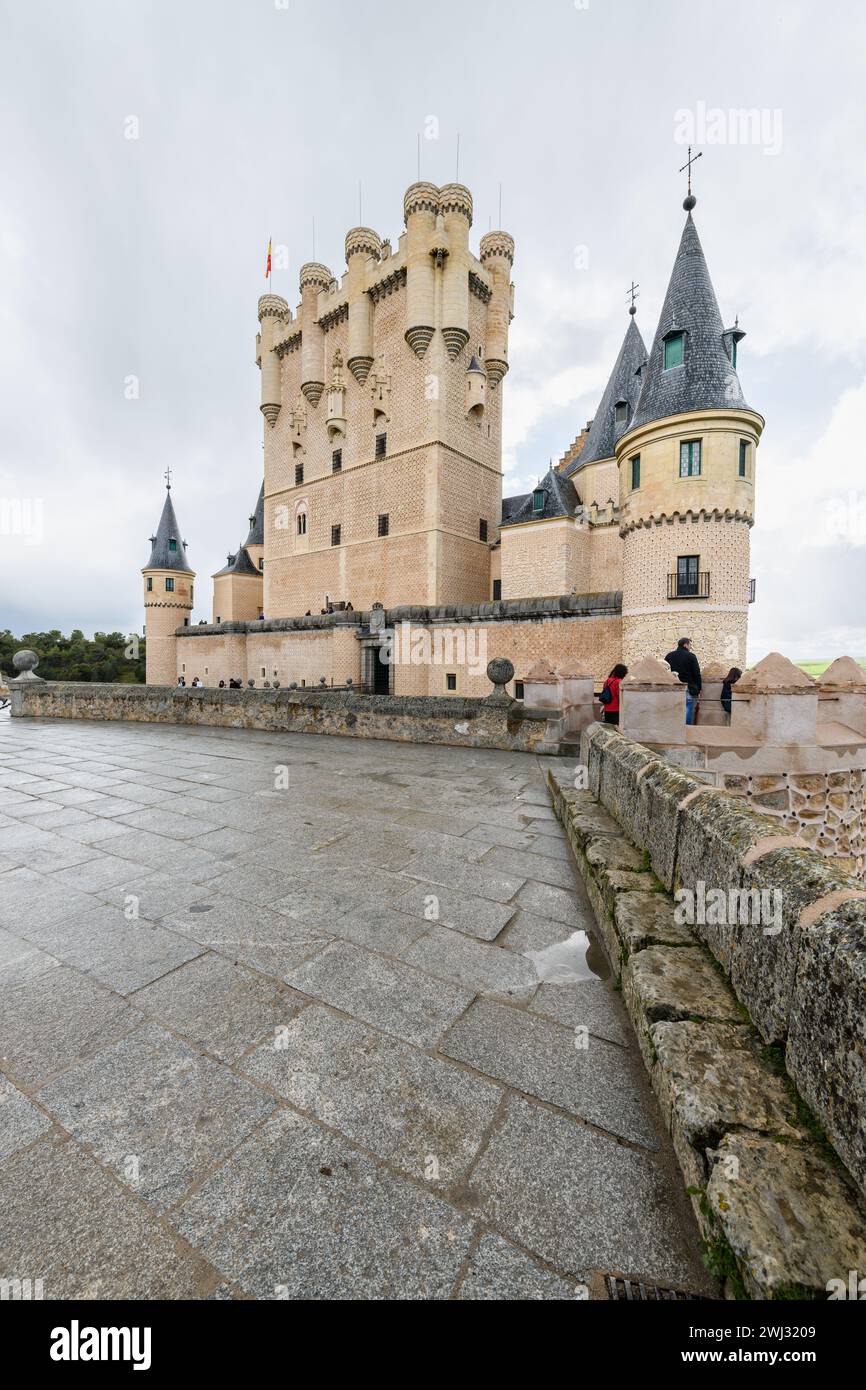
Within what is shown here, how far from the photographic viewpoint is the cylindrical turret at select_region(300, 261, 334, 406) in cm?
3011

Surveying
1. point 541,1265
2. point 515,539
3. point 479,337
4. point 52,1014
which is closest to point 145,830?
point 52,1014

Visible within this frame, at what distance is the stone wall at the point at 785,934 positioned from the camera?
1.28 m

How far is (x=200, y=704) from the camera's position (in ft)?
43.4

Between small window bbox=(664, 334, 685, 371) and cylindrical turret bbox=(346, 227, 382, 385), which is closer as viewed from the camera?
small window bbox=(664, 334, 685, 371)

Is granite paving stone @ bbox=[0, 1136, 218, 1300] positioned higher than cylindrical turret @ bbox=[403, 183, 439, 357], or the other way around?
cylindrical turret @ bbox=[403, 183, 439, 357]

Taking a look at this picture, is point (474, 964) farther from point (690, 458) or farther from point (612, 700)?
point (690, 458)

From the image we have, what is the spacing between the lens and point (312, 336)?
1185 inches

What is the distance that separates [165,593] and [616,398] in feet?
111

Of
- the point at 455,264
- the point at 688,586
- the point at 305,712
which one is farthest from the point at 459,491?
the point at 305,712

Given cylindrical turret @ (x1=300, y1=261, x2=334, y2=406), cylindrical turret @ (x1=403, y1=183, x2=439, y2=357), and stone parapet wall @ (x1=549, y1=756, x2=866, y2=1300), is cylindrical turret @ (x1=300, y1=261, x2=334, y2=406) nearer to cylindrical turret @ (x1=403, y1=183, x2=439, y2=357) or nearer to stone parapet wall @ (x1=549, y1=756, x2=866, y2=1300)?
cylindrical turret @ (x1=403, y1=183, x2=439, y2=357)

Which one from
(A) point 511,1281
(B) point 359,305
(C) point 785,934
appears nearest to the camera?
(A) point 511,1281

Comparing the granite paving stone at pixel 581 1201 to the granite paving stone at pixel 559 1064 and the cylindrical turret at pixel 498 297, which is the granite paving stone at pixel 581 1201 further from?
the cylindrical turret at pixel 498 297

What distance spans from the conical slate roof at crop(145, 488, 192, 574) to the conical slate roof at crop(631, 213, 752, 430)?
35954 millimetres

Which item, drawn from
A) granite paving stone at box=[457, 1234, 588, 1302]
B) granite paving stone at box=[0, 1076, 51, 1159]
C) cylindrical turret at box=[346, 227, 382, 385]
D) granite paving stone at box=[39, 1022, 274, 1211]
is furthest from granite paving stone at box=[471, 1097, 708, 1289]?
cylindrical turret at box=[346, 227, 382, 385]
